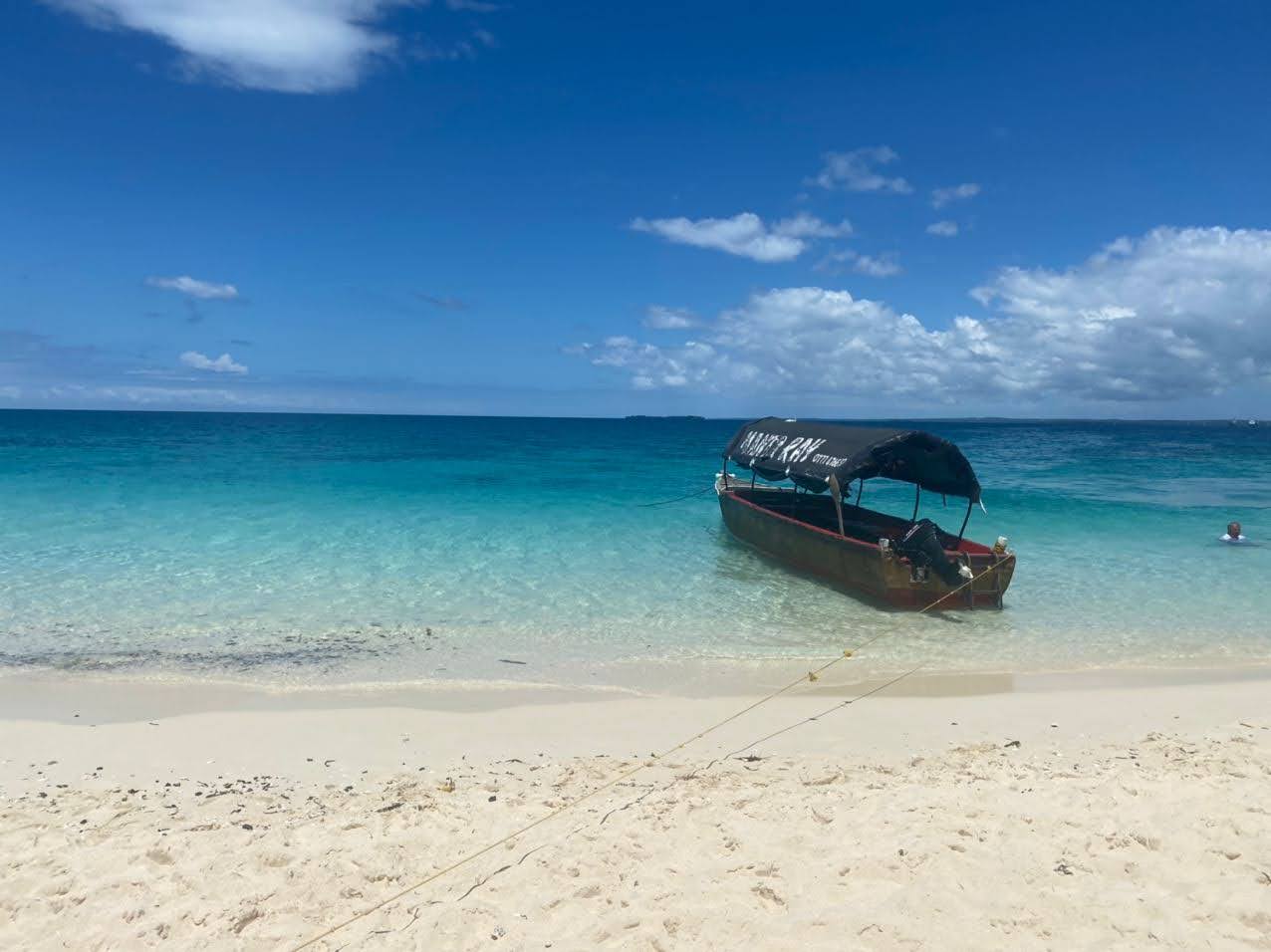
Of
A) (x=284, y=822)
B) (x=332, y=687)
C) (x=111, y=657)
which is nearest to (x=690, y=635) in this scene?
(x=332, y=687)

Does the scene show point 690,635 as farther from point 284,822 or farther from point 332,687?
point 284,822

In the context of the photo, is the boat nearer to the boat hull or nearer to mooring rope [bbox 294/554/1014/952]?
the boat hull

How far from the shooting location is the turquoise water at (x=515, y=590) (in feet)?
32.7

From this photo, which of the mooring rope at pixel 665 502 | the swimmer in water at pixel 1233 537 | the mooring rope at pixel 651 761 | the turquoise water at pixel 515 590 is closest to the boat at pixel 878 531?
the mooring rope at pixel 651 761

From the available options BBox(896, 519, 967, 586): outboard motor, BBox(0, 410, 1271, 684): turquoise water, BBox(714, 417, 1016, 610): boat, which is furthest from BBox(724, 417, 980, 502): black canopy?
BBox(0, 410, 1271, 684): turquoise water

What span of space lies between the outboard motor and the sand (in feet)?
12.8

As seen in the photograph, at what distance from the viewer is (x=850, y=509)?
18000 mm

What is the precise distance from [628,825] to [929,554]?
8295 mm

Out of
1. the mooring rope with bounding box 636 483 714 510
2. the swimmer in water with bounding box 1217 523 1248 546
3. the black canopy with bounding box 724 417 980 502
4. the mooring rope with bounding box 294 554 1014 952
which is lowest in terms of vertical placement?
the mooring rope with bounding box 294 554 1014 952

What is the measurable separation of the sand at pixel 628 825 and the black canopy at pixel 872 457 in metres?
5.72

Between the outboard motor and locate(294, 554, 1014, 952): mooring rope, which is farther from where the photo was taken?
the outboard motor

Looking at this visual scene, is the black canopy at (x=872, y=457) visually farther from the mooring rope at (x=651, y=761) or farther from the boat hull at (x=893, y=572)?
the mooring rope at (x=651, y=761)

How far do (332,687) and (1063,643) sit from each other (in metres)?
9.61

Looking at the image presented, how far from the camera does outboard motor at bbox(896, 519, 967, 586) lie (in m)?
12.0
